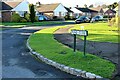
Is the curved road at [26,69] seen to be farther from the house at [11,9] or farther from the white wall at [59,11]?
the white wall at [59,11]

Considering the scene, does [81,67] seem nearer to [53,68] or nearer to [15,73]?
[53,68]

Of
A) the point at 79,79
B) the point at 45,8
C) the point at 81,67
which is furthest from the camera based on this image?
the point at 45,8

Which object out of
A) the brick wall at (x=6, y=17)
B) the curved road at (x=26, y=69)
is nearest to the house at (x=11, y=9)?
the brick wall at (x=6, y=17)

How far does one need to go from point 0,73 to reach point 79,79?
2.88 m

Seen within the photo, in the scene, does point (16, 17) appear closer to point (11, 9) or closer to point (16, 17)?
point (16, 17)

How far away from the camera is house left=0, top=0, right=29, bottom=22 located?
55.2m

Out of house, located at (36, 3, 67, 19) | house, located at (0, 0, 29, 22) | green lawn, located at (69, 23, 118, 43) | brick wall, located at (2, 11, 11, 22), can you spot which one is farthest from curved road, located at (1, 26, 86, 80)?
house, located at (36, 3, 67, 19)

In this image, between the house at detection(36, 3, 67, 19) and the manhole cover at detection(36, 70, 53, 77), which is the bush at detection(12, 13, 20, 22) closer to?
the house at detection(36, 3, 67, 19)

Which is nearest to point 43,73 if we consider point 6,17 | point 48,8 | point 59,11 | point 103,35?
point 103,35

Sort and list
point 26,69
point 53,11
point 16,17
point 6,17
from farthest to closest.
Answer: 1. point 53,11
2. point 6,17
3. point 16,17
4. point 26,69

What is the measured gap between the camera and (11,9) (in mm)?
56938

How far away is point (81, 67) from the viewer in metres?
9.90

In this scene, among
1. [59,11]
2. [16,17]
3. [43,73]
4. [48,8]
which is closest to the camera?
[43,73]

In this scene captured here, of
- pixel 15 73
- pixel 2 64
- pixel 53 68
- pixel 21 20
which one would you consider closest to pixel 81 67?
pixel 53 68
